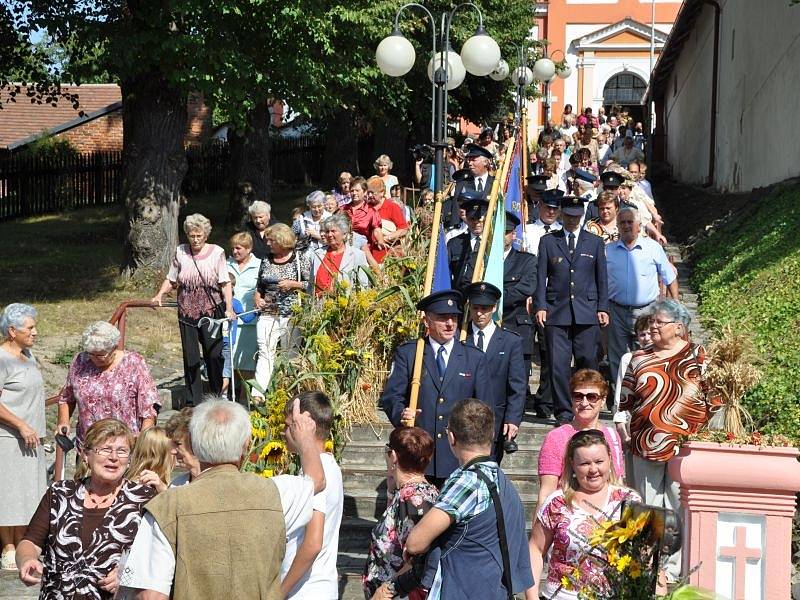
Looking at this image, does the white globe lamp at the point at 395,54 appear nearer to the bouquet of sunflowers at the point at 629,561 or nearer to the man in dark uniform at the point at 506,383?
the man in dark uniform at the point at 506,383

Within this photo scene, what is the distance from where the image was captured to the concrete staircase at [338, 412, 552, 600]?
931 cm

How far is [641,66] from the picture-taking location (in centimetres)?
5484

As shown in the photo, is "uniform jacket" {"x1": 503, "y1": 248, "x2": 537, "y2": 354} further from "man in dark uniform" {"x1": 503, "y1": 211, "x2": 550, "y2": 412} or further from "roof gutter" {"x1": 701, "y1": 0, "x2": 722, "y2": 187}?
"roof gutter" {"x1": 701, "y1": 0, "x2": 722, "y2": 187}

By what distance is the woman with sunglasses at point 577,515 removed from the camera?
5.85 meters

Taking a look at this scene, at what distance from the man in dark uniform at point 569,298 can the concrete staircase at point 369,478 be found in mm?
500

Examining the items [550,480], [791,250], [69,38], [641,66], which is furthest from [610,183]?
[641,66]

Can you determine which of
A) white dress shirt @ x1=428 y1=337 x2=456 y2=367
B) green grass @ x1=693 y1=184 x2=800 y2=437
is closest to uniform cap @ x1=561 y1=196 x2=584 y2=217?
green grass @ x1=693 y1=184 x2=800 y2=437

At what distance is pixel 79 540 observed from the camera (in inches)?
221

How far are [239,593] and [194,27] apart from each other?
13.1 meters

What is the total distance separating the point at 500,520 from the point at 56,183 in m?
26.1

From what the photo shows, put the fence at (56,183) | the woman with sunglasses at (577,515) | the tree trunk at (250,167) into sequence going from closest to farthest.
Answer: the woman with sunglasses at (577,515), the tree trunk at (250,167), the fence at (56,183)

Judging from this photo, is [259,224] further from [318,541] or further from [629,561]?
[629,561]

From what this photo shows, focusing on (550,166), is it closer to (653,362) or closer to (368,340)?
(368,340)

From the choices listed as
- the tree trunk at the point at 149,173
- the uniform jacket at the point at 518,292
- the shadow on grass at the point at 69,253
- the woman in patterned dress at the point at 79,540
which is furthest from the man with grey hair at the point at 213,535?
the tree trunk at the point at 149,173
